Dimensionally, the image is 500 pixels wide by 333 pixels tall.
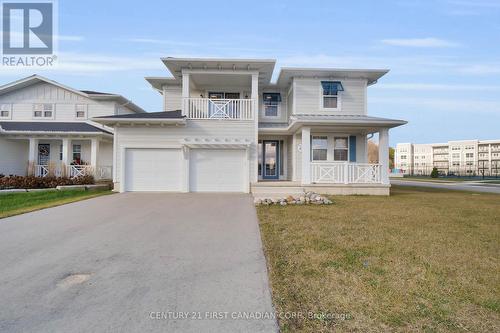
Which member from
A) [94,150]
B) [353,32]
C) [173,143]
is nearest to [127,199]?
[173,143]

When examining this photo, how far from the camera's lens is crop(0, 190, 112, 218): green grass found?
32.8ft

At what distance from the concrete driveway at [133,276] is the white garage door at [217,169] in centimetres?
699

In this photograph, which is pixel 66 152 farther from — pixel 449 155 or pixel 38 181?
pixel 449 155

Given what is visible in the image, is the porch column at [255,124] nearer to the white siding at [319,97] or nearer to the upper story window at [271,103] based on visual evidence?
the white siding at [319,97]

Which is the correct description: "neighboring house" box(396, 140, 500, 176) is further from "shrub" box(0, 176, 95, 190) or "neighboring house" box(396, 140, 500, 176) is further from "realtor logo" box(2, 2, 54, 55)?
"realtor logo" box(2, 2, 54, 55)

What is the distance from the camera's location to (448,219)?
324 inches

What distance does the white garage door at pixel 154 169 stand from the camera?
1495 cm

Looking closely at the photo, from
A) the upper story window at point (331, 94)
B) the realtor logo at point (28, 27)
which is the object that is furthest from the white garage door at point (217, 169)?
the realtor logo at point (28, 27)

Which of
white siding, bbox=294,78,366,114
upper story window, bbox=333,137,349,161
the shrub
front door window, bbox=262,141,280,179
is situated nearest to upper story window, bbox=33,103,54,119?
the shrub

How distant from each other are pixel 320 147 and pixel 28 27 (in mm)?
15358

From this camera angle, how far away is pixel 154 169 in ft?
49.4

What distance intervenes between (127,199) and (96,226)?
5.04 metres

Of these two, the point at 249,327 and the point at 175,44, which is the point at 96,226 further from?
the point at 175,44

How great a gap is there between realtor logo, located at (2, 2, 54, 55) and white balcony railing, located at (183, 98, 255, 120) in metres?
7.34
